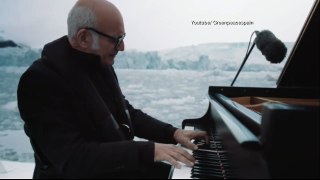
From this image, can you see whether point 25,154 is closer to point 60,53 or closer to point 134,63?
point 134,63

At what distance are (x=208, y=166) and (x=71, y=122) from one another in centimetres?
48

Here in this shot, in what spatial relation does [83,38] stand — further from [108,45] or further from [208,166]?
[208,166]

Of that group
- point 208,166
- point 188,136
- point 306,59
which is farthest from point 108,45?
point 306,59

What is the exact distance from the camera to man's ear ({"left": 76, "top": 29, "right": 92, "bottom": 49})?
1.38 meters

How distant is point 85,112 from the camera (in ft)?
4.10

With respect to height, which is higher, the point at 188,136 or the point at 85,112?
the point at 85,112

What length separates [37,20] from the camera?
3.71 m

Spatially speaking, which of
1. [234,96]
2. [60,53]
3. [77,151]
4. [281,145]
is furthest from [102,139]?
[234,96]

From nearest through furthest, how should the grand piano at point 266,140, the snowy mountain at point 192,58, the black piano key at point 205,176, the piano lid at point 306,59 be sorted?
the grand piano at point 266,140, the black piano key at point 205,176, the piano lid at point 306,59, the snowy mountain at point 192,58

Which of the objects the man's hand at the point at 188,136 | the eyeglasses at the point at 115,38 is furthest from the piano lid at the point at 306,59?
the eyeglasses at the point at 115,38

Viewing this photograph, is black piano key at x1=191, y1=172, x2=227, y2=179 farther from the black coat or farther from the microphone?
the microphone

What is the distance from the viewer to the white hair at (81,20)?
A: 1.36 metres

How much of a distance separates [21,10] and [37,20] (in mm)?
205

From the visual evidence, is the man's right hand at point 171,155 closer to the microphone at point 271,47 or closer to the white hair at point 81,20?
the white hair at point 81,20
